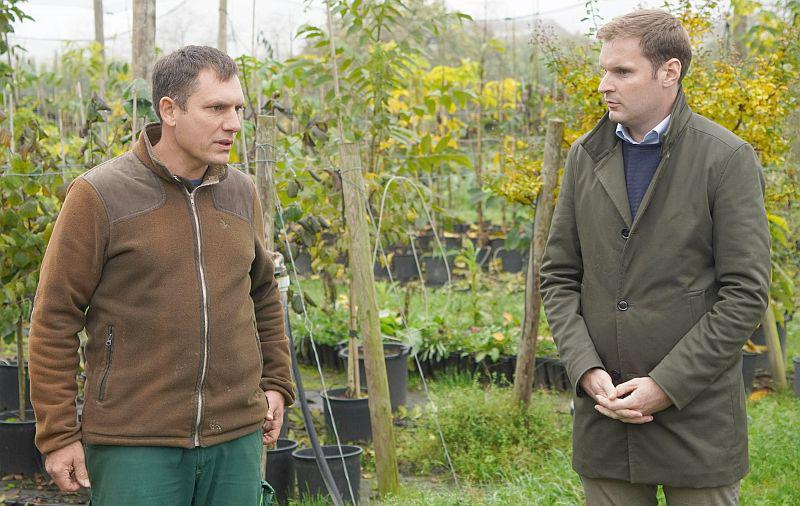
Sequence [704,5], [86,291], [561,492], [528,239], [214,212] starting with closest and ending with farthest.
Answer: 1. [86,291]
2. [214,212]
3. [561,492]
4. [704,5]
5. [528,239]

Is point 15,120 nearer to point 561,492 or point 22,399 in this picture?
point 22,399

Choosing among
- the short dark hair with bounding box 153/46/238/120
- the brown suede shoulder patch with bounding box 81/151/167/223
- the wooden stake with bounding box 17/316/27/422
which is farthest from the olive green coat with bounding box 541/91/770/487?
the wooden stake with bounding box 17/316/27/422

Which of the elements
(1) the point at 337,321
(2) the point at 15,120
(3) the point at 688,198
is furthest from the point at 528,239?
(3) the point at 688,198

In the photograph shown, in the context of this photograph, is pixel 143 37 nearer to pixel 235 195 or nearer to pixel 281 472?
pixel 281 472

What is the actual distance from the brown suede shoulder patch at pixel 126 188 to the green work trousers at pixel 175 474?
1.78ft

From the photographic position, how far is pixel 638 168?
8.07 ft

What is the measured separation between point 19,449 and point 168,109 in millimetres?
2798

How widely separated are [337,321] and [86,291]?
452 cm

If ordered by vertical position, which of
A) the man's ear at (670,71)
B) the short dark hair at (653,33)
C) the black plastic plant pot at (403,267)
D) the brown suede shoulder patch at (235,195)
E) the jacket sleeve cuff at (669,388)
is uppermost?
the short dark hair at (653,33)

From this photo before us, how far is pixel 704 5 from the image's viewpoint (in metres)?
5.03

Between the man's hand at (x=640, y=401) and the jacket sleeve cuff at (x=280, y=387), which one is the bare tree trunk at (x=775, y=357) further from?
the jacket sleeve cuff at (x=280, y=387)

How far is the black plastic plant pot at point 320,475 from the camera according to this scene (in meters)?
4.07

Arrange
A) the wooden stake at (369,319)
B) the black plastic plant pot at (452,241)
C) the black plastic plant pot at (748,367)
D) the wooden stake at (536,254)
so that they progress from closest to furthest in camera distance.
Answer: the wooden stake at (369,319) < the wooden stake at (536,254) < the black plastic plant pot at (748,367) < the black plastic plant pot at (452,241)

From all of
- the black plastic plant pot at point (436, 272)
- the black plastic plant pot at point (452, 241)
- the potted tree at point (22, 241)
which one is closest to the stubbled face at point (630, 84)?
the potted tree at point (22, 241)
